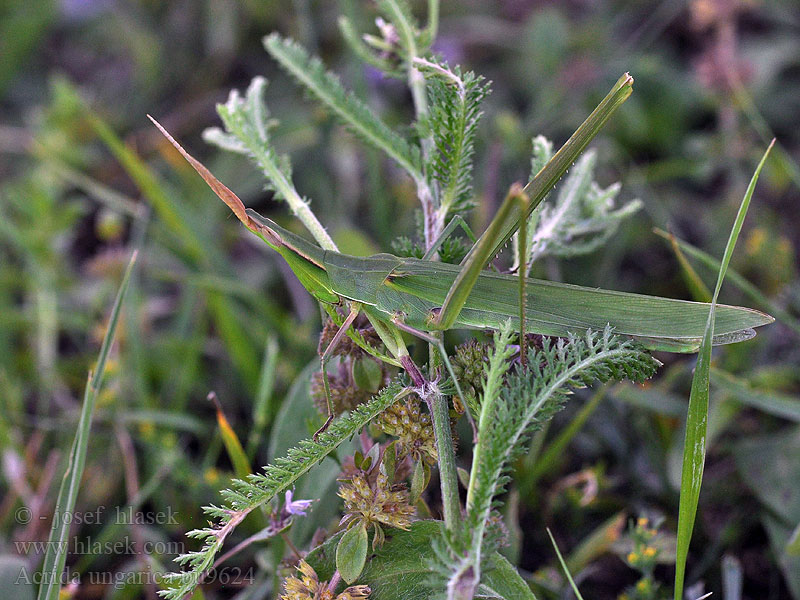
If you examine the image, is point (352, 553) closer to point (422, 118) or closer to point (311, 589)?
point (311, 589)

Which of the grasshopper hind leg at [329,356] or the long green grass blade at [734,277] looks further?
the long green grass blade at [734,277]

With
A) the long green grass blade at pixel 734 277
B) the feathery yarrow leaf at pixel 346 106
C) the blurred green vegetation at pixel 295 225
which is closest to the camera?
the feathery yarrow leaf at pixel 346 106

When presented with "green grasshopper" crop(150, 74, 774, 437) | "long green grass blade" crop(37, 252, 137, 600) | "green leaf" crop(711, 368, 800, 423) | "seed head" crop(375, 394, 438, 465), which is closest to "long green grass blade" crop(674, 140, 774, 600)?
"green grasshopper" crop(150, 74, 774, 437)

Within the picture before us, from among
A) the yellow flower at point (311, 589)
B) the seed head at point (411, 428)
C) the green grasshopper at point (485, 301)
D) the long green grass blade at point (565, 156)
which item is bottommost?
the yellow flower at point (311, 589)

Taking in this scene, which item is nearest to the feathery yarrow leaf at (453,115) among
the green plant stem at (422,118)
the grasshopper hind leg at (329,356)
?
the green plant stem at (422,118)

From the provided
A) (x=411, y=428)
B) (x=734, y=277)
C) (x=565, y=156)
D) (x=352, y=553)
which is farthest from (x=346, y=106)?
(x=734, y=277)

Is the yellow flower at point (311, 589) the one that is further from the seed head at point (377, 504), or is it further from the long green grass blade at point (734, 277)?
the long green grass blade at point (734, 277)

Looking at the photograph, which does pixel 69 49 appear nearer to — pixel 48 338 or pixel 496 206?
pixel 48 338
